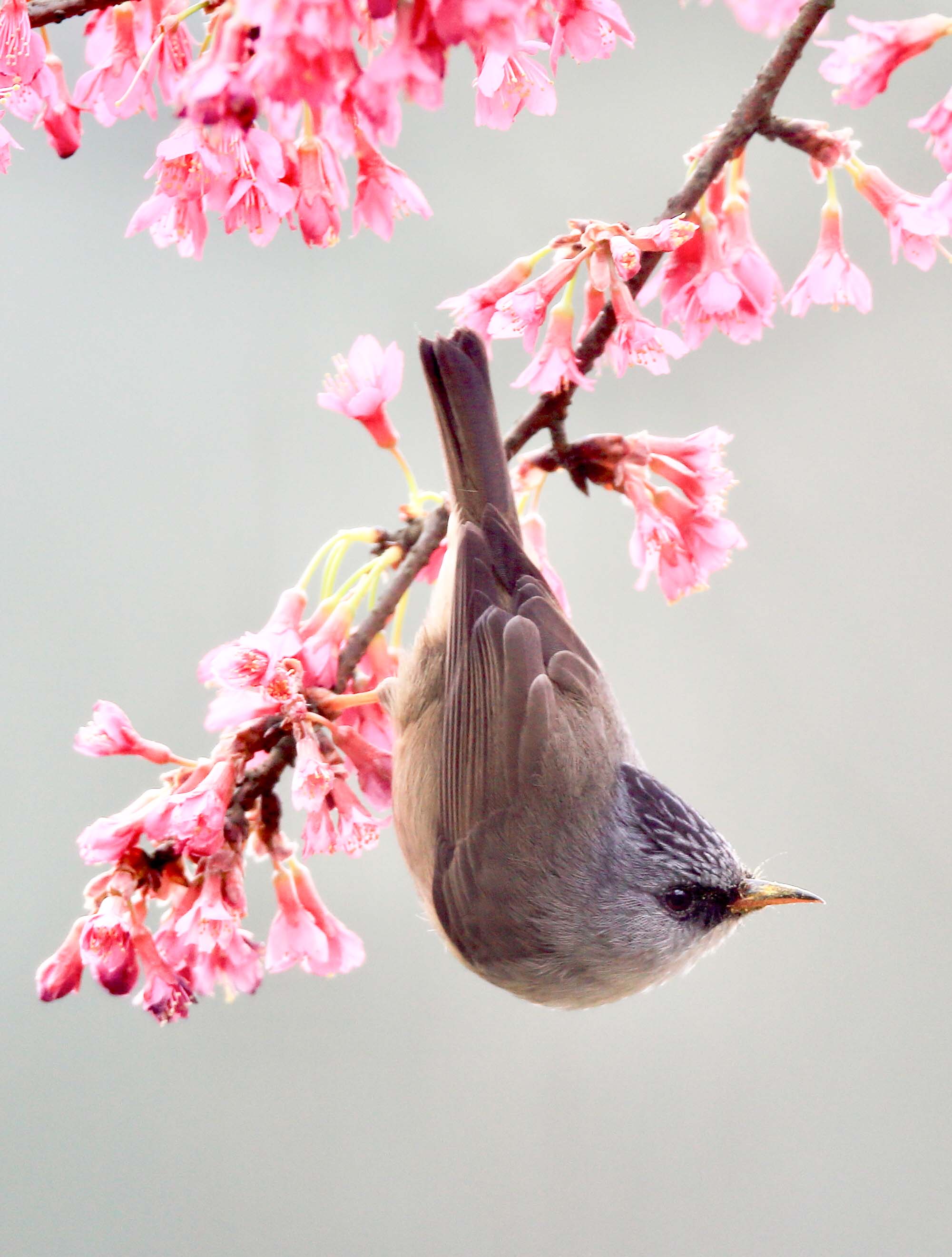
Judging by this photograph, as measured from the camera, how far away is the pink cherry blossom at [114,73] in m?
0.76

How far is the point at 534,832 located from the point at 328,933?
0.28 meters

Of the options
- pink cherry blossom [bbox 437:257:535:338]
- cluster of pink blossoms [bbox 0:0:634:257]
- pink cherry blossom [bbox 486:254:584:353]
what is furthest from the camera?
pink cherry blossom [bbox 437:257:535:338]

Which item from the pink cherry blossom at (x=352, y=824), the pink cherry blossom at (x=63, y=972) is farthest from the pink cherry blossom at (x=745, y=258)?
the pink cherry blossom at (x=63, y=972)

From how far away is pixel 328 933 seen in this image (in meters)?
1.05

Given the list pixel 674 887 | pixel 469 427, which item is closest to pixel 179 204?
pixel 469 427

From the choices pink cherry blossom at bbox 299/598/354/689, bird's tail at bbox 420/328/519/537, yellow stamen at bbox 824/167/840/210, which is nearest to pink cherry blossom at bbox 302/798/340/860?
pink cherry blossom at bbox 299/598/354/689

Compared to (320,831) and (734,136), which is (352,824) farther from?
(734,136)

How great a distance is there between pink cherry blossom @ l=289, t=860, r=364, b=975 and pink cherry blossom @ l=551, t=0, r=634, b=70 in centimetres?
74

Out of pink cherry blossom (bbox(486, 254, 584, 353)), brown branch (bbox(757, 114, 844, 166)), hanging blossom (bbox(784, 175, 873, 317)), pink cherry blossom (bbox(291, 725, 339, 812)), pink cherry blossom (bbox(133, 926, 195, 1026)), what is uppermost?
brown branch (bbox(757, 114, 844, 166))

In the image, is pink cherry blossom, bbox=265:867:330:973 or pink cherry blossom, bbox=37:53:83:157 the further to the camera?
pink cherry blossom, bbox=265:867:330:973

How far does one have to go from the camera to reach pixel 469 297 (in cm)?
97

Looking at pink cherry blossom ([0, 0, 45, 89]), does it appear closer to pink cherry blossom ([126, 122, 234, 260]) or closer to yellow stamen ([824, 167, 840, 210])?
pink cherry blossom ([126, 122, 234, 260])

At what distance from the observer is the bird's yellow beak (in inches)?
44.6

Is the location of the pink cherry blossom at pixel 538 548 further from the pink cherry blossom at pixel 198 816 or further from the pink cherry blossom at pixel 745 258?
the pink cherry blossom at pixel 198 816
